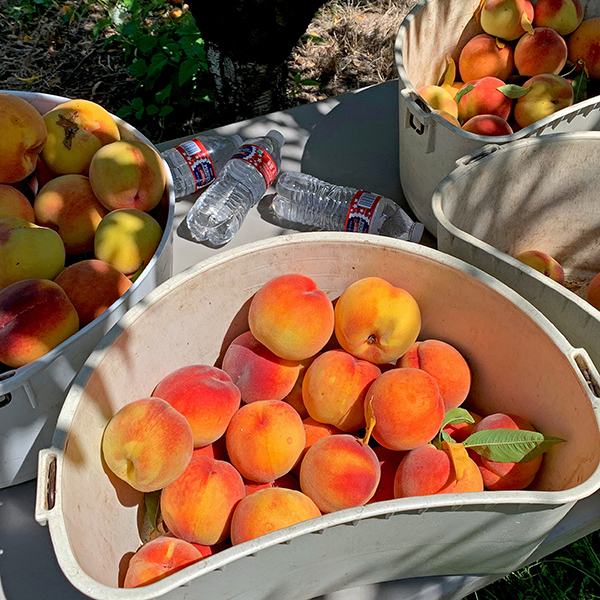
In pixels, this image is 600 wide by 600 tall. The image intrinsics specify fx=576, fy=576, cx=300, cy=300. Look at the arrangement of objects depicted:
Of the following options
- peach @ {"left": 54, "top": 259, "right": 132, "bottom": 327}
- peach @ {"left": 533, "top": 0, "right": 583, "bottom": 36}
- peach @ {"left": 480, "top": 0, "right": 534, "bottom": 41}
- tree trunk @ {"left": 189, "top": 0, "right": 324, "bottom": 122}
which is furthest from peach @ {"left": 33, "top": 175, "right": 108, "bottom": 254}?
peach @ {"left": 533, "top": 0, "right": 583, "bottom": 36}

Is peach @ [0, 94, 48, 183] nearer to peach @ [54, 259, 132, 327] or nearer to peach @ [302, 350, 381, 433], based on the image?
peach @ [54, 259, 132, 327]

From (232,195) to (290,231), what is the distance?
158mm

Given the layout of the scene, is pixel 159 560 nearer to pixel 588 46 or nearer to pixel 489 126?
pixel 489 126

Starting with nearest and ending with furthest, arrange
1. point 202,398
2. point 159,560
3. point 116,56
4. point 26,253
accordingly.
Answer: point 159,560 < point 202,398 < point 26,253 < point 116,56

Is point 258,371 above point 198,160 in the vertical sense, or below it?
below

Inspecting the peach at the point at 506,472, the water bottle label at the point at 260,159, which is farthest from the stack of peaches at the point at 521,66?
the peach at the point at 506,472

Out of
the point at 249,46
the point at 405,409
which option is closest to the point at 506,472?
the point at 405,409

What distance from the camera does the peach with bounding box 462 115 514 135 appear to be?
1182mm

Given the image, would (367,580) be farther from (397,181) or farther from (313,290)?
(397,181)

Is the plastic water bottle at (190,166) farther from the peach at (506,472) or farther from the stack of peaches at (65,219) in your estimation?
the peach at (506,472)

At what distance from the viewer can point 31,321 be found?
82 cm

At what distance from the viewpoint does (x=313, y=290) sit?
86 centimetres

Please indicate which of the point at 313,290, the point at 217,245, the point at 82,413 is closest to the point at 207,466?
the point at 82,413

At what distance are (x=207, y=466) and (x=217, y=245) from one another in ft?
1.97
